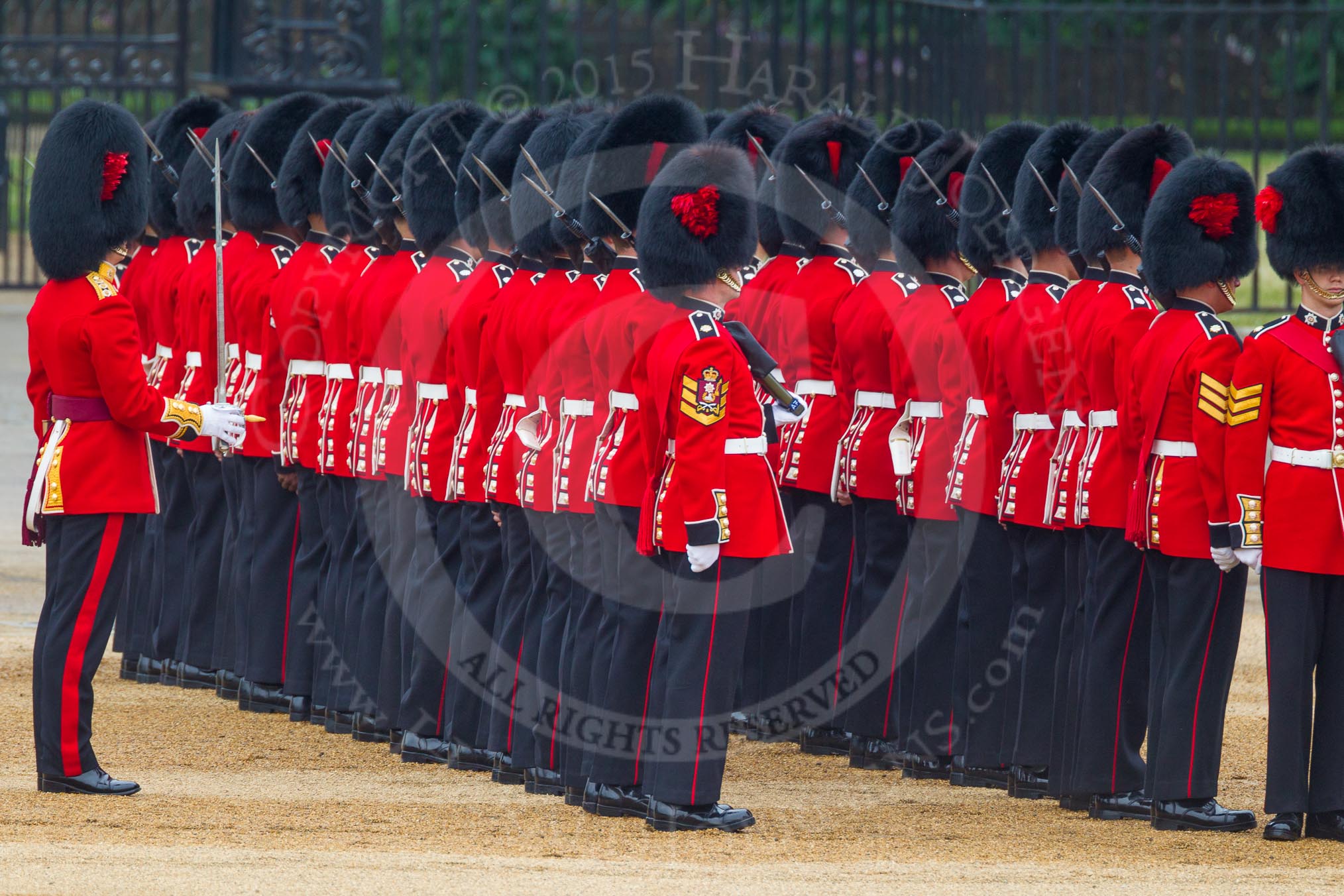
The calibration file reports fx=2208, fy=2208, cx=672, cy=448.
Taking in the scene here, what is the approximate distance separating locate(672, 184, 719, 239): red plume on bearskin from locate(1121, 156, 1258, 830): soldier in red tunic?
970mm

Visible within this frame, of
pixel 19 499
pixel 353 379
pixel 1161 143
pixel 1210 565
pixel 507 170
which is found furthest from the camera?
pixel 19 499

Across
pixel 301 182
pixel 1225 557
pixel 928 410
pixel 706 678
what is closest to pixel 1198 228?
pixel 1225 557

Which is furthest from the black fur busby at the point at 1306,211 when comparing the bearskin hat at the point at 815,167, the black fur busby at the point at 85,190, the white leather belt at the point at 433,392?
the black fur busby at the point at 85,190

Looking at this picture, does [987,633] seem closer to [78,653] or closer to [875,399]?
[875,399]

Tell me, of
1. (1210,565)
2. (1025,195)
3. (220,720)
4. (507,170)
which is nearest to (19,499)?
(220,720)

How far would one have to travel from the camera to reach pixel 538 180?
213 inches

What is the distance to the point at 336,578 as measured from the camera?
6.02 meters

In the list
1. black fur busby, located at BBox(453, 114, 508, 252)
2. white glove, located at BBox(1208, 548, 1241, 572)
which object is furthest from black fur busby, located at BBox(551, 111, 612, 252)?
white glove, located at BBox(1208, 548, 1241, 572)

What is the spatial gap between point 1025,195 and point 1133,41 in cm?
944

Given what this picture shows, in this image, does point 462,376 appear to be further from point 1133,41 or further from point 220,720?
point 1133,41

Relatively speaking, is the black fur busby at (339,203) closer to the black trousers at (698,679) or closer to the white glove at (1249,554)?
the black trousers at (698,679)

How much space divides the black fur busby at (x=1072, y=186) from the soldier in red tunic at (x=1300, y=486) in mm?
572

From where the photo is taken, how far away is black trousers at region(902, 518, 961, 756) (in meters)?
5.49

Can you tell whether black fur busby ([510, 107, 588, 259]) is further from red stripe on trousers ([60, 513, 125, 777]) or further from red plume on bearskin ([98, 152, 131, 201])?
red stripe on trousers ([60, 513, 125, 777])
